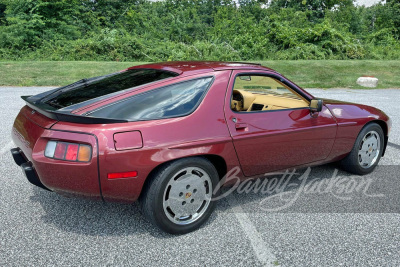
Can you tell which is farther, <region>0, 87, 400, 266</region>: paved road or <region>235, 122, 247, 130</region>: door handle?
<region>235, 122, 247, 130</region>: door handle

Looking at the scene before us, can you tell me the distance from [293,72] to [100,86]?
14553 mm

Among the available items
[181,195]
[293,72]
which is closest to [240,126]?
[181,195]

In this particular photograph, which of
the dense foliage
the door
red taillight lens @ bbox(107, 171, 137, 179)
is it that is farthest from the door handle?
the dense foliage

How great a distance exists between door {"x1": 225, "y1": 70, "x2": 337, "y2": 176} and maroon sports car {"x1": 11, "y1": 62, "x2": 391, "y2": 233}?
1 cm

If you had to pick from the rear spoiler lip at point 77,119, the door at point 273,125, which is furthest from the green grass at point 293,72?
the rear spoiler lip at point 77,119

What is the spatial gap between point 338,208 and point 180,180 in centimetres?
166

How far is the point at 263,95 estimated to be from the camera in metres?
4.01

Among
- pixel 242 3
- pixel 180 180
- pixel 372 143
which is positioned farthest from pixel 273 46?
pixel 242 3

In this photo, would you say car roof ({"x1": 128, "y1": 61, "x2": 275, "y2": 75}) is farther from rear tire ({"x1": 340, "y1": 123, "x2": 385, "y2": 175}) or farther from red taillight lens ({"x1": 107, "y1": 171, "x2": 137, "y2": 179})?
rear tire ({"x1": 340, "y1": 123, "x2": 385, "y2": 175})

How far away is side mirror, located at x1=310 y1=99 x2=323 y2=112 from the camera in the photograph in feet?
11.7

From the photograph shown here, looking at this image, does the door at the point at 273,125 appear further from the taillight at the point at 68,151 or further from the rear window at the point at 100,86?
the taillight at the point at 68,151

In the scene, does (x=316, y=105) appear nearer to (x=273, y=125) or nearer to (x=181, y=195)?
(x=273, y=125)

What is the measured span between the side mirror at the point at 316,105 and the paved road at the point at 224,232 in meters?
0.91

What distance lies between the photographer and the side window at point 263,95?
3.72 meters
